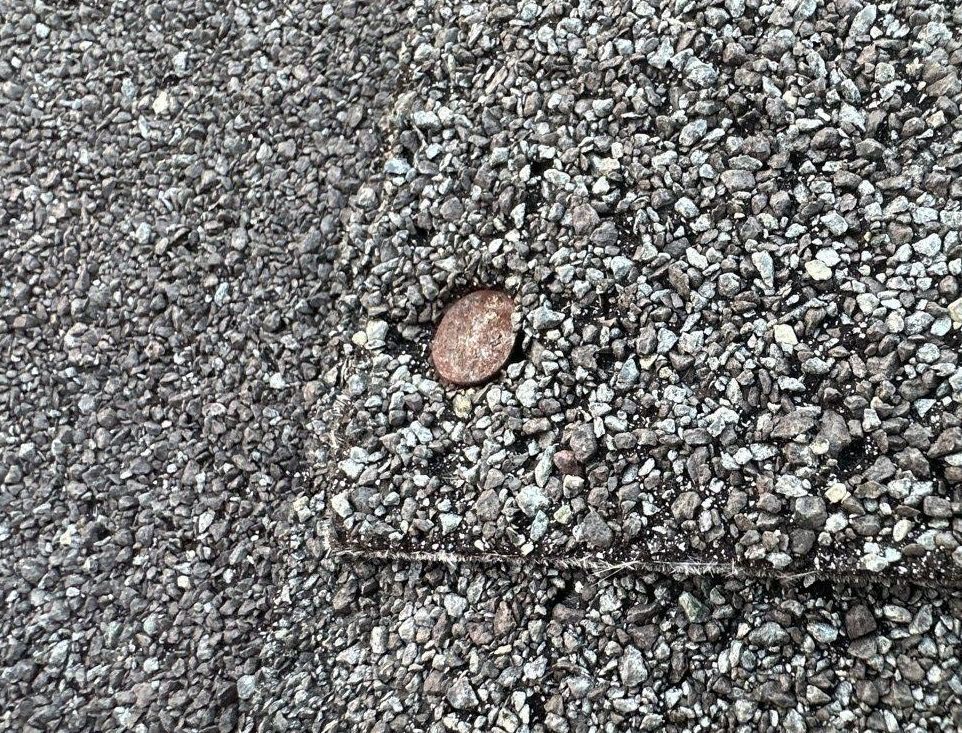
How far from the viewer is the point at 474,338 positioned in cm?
407

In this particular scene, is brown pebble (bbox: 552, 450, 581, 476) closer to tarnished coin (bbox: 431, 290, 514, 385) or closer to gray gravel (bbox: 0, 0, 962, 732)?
gray gravel (bbox: 0, 0, 962, 732)

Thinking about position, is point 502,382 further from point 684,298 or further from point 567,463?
point 684,298

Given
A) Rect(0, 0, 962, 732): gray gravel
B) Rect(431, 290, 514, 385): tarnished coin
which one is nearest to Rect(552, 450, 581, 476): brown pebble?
Rect(0, 0, 962, 732): gray gravel

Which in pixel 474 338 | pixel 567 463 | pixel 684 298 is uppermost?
pixel 684 298

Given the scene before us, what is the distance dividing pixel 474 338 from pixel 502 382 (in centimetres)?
28

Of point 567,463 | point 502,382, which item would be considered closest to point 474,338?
point 502,382

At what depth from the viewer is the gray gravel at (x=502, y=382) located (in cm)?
332

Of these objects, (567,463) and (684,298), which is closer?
(567,463)

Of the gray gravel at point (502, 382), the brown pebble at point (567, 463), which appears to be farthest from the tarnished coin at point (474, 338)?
the brown pebble at point (567, 463)

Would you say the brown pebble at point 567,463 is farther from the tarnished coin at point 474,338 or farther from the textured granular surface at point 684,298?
the tarnished coin at point 474,338

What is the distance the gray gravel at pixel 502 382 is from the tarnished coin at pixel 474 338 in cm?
8

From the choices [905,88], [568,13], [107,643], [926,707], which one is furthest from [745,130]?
[107,643]

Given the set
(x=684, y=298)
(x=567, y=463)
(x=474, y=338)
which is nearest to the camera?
(x=567, y=463)

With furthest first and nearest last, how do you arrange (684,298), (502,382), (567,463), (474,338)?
(474,338) < (502,382) < (684,298) < (567,463)
